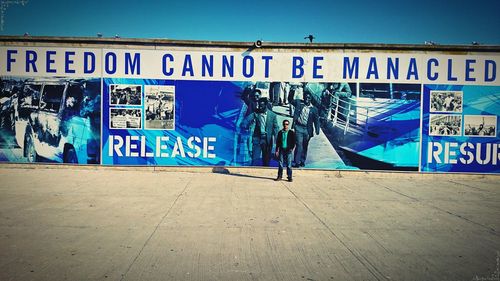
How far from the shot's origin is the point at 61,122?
1128cm

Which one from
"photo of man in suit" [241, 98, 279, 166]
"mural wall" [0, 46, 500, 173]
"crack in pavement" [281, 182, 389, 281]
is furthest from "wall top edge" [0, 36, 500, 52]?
"crack in pavement" [281, 182, 389, 281]

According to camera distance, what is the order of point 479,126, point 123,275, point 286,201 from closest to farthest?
point 123,275, point 286,201, point 479,126

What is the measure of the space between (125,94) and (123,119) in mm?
909

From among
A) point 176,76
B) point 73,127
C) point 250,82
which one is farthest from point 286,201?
point 73,127

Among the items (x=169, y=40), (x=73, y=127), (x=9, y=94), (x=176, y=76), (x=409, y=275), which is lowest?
(x=409, y=275)

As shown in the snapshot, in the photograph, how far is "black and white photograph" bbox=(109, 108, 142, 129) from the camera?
1125cm

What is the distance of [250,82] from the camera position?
11336 millimetres

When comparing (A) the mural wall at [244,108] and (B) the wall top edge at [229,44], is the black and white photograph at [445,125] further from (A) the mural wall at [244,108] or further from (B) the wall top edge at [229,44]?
(B) the wall top edge at [229,44]

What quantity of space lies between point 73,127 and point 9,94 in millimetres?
2605

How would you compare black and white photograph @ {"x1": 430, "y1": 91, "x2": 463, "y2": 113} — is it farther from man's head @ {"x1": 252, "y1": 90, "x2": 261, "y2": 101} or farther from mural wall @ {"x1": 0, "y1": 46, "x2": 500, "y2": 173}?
man's head @ {"x1": 252, "y1": 90, "x2": 261, "y2": 101}

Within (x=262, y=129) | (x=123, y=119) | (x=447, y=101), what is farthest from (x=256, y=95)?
(x=447, y=101)

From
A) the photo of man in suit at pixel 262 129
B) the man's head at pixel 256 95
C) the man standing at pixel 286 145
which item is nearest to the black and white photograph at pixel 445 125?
the man standing at pixel 286 145

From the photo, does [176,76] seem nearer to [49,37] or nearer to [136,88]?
[136,88]

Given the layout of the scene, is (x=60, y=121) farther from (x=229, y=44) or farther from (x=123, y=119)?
(x=229, y=44)
